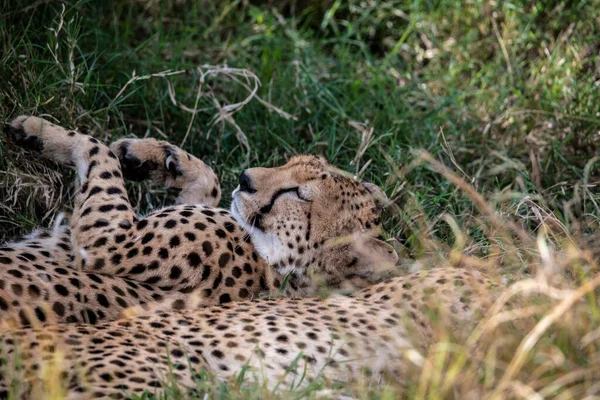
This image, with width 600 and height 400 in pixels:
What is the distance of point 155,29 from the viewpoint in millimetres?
5148

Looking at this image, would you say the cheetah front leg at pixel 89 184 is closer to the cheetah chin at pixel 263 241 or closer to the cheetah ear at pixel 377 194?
the cheetah chin at pixel 263 241

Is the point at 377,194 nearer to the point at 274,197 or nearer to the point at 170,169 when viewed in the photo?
the point at 274,197

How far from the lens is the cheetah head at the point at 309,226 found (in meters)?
3.52

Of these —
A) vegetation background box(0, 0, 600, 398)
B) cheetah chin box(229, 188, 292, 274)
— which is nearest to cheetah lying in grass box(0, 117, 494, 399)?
cheetah chin box(229, 188, 292, 274)

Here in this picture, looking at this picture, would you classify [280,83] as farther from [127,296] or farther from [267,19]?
[127,296]

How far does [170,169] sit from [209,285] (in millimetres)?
765

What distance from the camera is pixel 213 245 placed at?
3.46 meters

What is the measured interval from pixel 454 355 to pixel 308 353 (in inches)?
20.0

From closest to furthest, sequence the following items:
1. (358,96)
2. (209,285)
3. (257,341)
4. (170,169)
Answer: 1. (257,341)
2. (209,285)
3. (170,169)
4. (358,96)

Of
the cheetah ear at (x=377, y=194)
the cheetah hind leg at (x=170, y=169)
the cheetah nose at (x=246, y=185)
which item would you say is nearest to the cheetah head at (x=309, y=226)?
the cheetah nose at (x=246, y=185)

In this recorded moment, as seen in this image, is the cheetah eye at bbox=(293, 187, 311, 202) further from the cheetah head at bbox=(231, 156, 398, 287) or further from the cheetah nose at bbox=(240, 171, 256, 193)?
the cheetah nose at bbox=(240, 171, 256, 193)

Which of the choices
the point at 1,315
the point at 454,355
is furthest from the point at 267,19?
the point at 454,355

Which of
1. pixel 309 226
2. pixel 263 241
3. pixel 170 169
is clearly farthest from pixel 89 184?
pixel 309 226

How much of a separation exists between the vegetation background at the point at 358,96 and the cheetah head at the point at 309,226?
20cm
